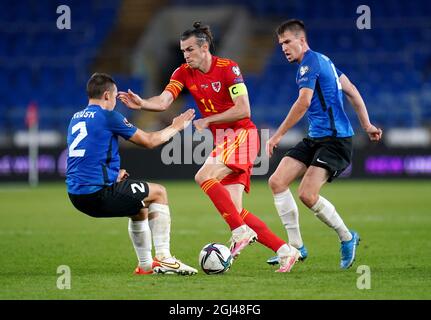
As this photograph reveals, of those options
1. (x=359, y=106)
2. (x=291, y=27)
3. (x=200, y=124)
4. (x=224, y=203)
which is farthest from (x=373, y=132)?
(x=200, y=124)

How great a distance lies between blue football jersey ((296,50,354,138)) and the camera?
9141 millimetres

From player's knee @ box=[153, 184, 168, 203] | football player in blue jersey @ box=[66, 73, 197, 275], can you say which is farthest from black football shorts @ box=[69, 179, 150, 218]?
player's knee @ box=[153, 184, 168, 203]

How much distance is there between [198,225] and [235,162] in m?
5.01

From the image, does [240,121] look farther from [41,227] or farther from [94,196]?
[41,227]

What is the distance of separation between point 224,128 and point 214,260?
1507mm

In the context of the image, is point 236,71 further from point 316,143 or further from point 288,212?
point 288,212

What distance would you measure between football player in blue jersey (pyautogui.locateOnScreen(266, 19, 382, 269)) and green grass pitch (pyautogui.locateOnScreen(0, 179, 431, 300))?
0.47 metres

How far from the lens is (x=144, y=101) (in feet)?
29.6

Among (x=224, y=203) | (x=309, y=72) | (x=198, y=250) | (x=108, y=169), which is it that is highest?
(x=309, y=72)

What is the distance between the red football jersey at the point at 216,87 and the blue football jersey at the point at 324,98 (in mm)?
664

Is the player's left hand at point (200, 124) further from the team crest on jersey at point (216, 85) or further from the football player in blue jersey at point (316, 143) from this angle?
the football player in blue jersey at point (316, 143)

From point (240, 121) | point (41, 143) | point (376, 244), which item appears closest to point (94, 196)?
point (240, 121)

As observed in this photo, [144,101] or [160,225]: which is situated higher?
[144,101]

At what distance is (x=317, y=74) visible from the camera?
358 inches
